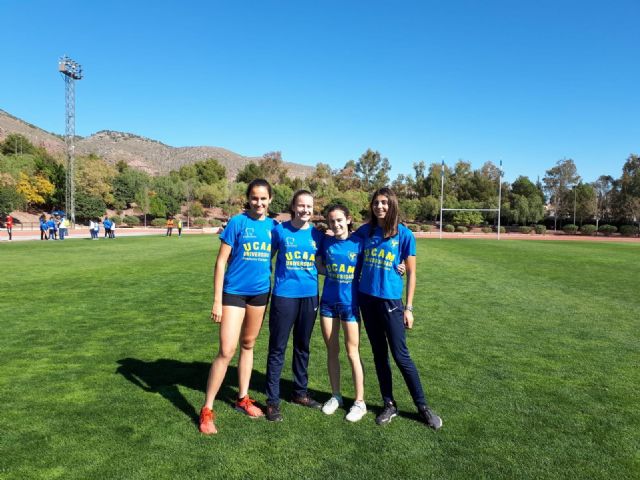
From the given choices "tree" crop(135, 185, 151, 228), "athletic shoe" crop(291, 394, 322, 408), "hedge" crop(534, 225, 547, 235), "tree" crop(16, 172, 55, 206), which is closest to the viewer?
"athletic shoe" crop(291, 394, 322, 408)

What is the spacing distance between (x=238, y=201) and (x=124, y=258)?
67.8m

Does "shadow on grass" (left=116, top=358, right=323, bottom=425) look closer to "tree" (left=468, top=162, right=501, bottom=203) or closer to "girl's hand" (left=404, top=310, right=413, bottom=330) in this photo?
"girl's hand" (left=404, top=310, right=413, bottom=330)

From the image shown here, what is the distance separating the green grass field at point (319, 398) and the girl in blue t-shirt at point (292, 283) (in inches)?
18.9

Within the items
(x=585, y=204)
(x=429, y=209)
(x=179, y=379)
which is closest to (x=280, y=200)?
(x=429, y=209)

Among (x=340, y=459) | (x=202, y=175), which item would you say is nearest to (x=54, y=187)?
(x=202, y=175)

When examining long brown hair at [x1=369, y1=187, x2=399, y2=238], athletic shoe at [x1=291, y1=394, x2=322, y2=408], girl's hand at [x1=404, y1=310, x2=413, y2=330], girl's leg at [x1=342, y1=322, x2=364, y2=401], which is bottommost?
athletic shoe at [x1=291, y1=394, x2=322, y2=408]

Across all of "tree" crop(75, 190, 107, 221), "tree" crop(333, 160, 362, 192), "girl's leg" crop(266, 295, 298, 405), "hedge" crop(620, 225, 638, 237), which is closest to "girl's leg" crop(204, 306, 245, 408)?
Result: "girl's leg" crop(266, 295, 298, 405)

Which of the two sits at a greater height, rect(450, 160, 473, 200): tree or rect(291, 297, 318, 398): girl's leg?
rect(450, 160, 473, 200): tree

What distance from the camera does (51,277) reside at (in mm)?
11930

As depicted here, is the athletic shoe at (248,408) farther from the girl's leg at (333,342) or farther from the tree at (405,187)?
the tree at (405,187)

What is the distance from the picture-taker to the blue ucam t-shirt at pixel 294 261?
3.78m

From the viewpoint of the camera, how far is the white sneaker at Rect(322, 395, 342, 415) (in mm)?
3898

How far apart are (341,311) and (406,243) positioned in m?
0.84

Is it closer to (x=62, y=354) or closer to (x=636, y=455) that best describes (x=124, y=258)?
(x=62, y=354)
